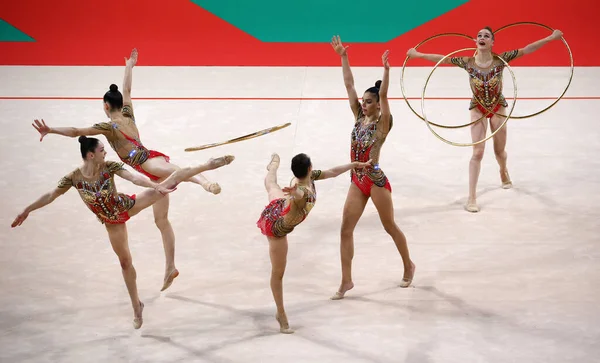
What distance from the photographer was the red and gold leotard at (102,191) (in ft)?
17.0

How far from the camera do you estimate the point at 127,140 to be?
5895mm

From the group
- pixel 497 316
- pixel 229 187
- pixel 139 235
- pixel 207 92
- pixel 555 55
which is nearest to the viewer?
pixel 497 316

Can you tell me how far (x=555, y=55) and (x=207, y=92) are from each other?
567cm

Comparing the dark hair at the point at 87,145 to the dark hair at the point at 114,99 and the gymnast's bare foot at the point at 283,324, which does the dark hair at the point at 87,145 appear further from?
the gymnast's bare foot at the point at 283,324

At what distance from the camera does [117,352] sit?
512 cm

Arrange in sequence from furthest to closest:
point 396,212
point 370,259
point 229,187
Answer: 1. point 229,187
2. point 396,212
3. point 370,259

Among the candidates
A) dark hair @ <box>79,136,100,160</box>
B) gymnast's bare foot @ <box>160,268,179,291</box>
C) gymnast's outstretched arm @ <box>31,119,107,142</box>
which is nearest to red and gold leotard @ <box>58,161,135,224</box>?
dark hair @ <box>79,136,100,160</box>

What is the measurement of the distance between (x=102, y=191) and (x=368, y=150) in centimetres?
189

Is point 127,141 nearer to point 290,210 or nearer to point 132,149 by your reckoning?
point 132,149

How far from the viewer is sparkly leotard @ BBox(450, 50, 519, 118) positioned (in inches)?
288

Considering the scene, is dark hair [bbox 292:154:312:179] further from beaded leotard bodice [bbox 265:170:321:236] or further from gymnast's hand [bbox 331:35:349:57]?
gymnast's hand [bbox 331:35:349:57]

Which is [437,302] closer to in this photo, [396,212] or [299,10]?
[396,212]

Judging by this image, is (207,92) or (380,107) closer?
(380,107)

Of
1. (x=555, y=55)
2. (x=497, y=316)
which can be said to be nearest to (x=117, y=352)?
(x=497, y=316)
